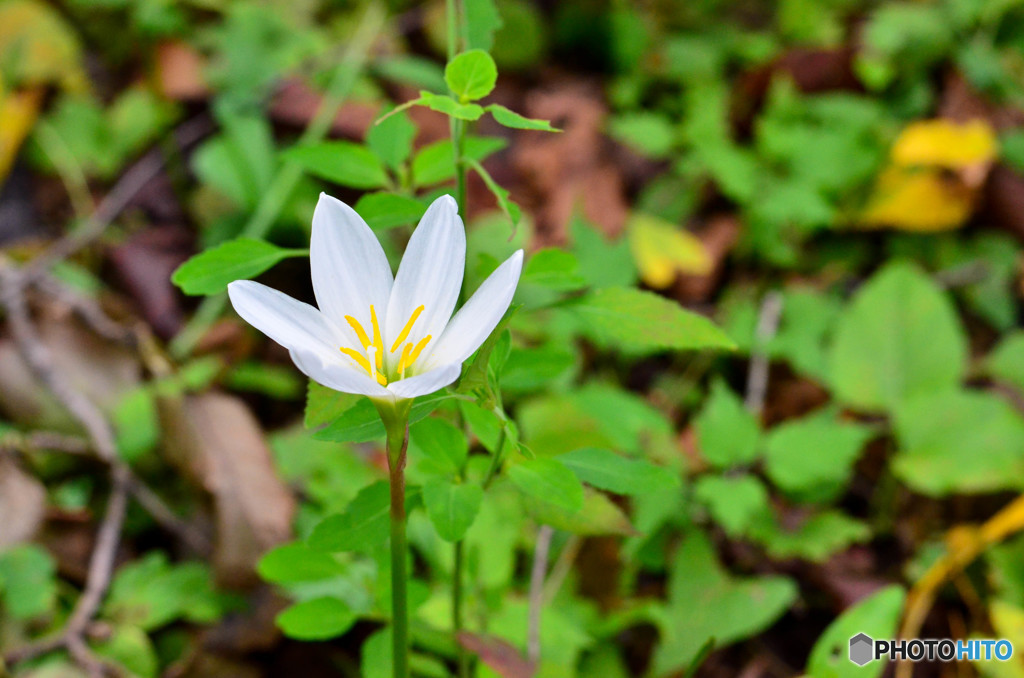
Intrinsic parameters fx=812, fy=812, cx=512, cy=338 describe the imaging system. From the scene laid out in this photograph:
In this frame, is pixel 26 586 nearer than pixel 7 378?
Yes

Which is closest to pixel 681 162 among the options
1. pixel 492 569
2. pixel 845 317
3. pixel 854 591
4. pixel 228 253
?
pixel 845 317

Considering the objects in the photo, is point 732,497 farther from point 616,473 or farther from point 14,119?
point 14,119

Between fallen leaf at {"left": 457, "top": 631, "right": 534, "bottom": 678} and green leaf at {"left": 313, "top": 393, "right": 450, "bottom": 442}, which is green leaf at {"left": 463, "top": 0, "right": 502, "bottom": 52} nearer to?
green leaf at {"left": 313, "top": 393, "right": 450, "bottom": 442}

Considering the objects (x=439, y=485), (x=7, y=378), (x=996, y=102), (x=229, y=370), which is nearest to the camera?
(x=439, y=485)

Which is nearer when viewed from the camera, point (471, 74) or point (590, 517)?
point (471, 74)

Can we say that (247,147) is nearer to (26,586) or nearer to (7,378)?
(7,378)

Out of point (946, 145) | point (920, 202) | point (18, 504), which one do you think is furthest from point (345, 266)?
point (946, 145)
